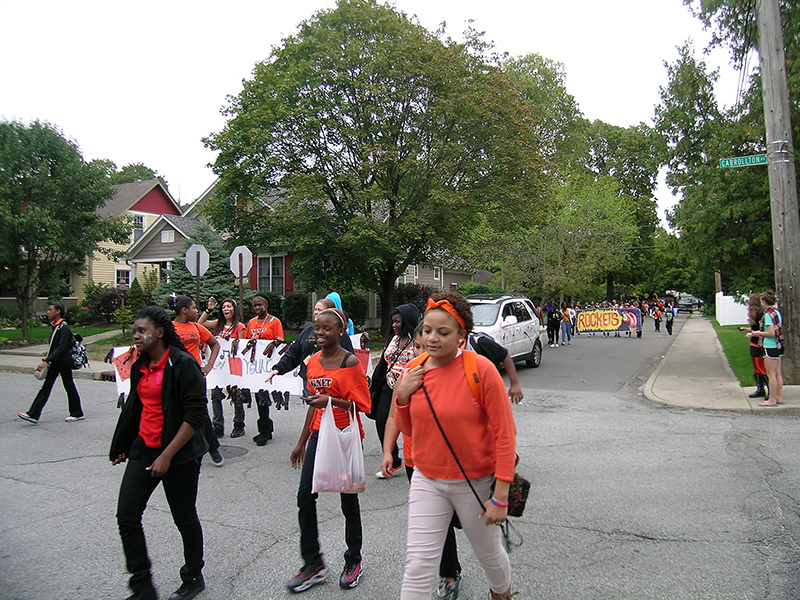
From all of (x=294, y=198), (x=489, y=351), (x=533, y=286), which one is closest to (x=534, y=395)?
(x=489, y=351)

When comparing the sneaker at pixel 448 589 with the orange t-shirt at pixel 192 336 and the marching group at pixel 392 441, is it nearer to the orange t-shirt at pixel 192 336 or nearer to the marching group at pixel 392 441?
the marching group at pixel 392 441

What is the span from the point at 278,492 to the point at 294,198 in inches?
569

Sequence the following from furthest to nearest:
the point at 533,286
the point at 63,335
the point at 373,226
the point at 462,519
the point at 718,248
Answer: the point at 533,286 < the point at 373,226 < the point at 718,248 < the point at 63,335 < the point at 462,519

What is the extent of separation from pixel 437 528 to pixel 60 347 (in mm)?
7900

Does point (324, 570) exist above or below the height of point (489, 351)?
below

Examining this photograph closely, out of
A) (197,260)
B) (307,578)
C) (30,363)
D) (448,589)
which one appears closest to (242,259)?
(197,260)

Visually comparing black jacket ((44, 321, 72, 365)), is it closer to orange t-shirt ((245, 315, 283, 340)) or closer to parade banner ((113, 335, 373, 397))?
parade banner ((113, 335, 373, 397))

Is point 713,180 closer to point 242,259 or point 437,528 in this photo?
point 242,259

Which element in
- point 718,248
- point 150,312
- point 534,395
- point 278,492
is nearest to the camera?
point 150,312

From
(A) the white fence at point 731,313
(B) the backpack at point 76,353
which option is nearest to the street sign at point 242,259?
(B) the backpack at point 76,353

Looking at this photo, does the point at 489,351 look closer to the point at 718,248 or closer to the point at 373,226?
the point at 718,248

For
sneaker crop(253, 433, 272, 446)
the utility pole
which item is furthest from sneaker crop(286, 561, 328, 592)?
the utility pole

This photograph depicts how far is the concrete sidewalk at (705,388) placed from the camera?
9.42 meters

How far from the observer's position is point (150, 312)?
3.62 metres
